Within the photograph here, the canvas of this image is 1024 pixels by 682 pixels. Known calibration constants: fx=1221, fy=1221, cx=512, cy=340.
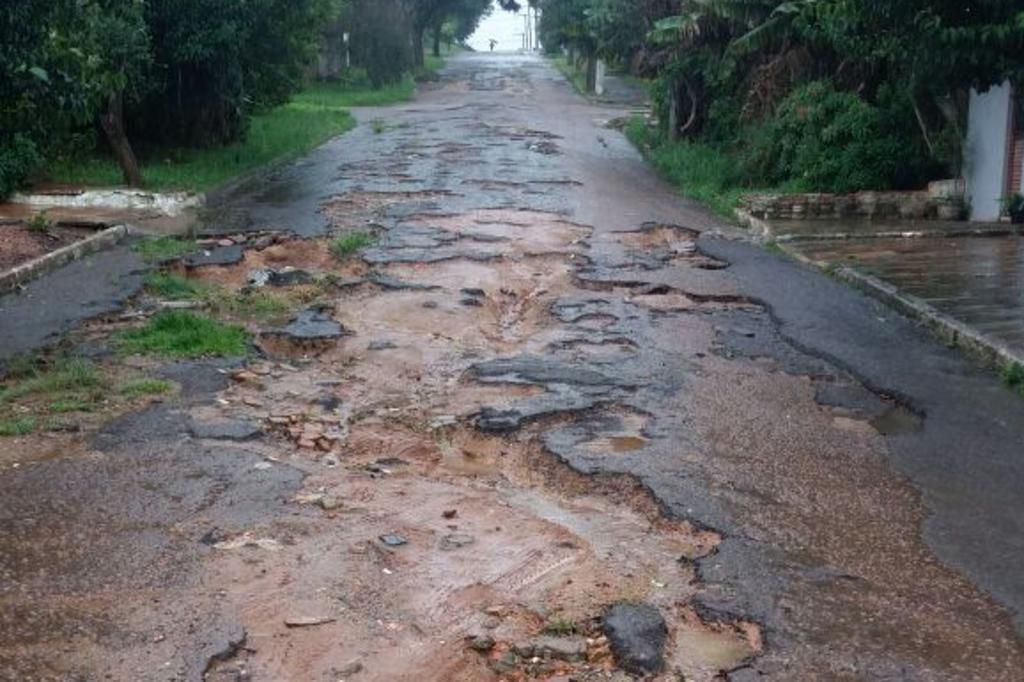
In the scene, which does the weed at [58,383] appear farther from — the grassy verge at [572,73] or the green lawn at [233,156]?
the grassy verge at [572,73]

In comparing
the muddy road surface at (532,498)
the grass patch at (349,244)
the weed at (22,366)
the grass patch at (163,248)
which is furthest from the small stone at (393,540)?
the grass patch at (163,248)

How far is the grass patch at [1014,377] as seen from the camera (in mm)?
8414

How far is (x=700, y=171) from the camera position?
21.1 meters

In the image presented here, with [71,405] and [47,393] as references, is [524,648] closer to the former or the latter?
[71,405]

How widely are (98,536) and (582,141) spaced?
74.5ft

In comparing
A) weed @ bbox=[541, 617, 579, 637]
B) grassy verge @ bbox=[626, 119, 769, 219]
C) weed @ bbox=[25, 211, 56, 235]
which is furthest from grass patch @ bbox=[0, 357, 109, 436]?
grassy verge @ bbox=[626, 119, 769, 219]

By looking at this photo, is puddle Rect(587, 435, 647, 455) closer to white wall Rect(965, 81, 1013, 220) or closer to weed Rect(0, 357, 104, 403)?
weed Rect(0, 357, 104, 403)

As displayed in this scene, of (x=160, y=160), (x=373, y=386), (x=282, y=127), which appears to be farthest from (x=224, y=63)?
(x=373, y=386)

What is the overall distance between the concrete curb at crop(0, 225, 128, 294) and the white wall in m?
10.8

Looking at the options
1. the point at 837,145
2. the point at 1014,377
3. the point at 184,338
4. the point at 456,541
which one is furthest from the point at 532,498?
the point at 837,145

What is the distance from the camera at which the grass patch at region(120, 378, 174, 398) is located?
778 cm

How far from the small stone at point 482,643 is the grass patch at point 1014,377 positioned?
520cm

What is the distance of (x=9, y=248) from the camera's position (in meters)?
12.8

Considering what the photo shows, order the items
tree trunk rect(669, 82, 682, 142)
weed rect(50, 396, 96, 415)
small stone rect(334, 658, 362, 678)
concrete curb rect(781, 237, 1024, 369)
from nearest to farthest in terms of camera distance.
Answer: small stone rect(334, 658, 362, 678) < weed rect(50, 396, 96, 415) < concrete curb rect(781, 237, 1024, 369) < tree trunk rect(669, 82, 682, 142)
